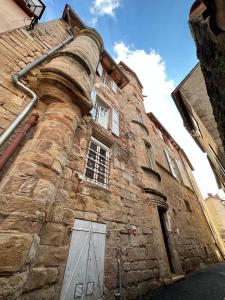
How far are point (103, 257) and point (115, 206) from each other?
47.7 inches

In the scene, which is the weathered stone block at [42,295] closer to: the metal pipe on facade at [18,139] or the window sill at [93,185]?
the metal pipe on facade at [18,139]

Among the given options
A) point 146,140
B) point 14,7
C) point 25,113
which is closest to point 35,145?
point 25,113

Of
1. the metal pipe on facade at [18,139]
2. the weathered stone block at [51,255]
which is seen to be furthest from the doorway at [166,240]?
the metal pipe on facade at [18,139]

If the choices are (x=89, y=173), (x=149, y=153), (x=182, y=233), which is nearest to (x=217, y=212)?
(x=182, y=233)

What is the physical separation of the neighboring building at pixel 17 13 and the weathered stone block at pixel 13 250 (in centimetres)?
479

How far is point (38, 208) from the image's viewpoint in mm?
2121

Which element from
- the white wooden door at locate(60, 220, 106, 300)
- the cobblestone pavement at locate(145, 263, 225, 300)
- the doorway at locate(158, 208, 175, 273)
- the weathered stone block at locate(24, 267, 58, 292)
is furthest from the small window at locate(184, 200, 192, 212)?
the weathered stone block at locate(24, 267, 58, 292)

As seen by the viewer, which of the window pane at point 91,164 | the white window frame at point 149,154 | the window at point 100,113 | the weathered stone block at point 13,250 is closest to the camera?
the weathered stone block at point 13,250

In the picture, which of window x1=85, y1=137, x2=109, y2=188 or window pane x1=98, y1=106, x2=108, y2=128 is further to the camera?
window pane x1=98, y1=106, x2=108, y2=128

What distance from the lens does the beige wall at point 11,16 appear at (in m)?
4.34

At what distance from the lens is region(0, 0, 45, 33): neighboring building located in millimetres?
4423

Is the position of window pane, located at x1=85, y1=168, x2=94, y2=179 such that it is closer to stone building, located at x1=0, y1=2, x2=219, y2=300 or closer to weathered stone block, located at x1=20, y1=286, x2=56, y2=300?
stone building, located at x1=0, y1=2, x2=219, y2=300

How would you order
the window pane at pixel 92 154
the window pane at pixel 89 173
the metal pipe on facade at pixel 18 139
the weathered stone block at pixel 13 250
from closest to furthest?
the weathered stone block at pixel 13 250 → the metal pipe on facade at pixel 18 139 → the window pane at pixel 89 173 → the window pane at pixel 92 154

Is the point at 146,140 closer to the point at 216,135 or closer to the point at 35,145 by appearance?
the point at 216,135
